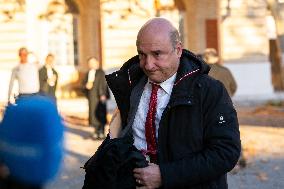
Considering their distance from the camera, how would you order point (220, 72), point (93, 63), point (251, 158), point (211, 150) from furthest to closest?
1. point (93, 63)
2. point (251, 158)
3. point (220, 72)
4. point (211, 150)

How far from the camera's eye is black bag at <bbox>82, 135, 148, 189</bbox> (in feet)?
10.8

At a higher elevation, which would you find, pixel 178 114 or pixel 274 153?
pixel 178 114

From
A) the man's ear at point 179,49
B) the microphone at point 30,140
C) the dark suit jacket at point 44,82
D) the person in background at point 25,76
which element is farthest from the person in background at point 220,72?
the microphone at point 30,140

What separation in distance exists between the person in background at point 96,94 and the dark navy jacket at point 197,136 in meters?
11.8

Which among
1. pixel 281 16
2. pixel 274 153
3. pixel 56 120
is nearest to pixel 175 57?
pixel 56 120

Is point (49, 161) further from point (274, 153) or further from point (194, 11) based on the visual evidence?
point (194, 11)

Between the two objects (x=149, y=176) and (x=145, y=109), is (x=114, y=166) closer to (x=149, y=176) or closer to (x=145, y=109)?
(x=149, y=176)

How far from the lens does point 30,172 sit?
1937 millimetres

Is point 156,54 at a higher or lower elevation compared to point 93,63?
higher

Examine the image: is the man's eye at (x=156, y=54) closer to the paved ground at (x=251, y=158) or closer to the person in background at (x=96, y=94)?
the paved ground at (x=251, y=158)

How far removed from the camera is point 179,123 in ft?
11.2

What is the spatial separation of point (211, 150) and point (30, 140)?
5.28ft

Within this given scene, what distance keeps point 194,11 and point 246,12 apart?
2.17 meters

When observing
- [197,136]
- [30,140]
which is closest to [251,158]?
[197,136]
